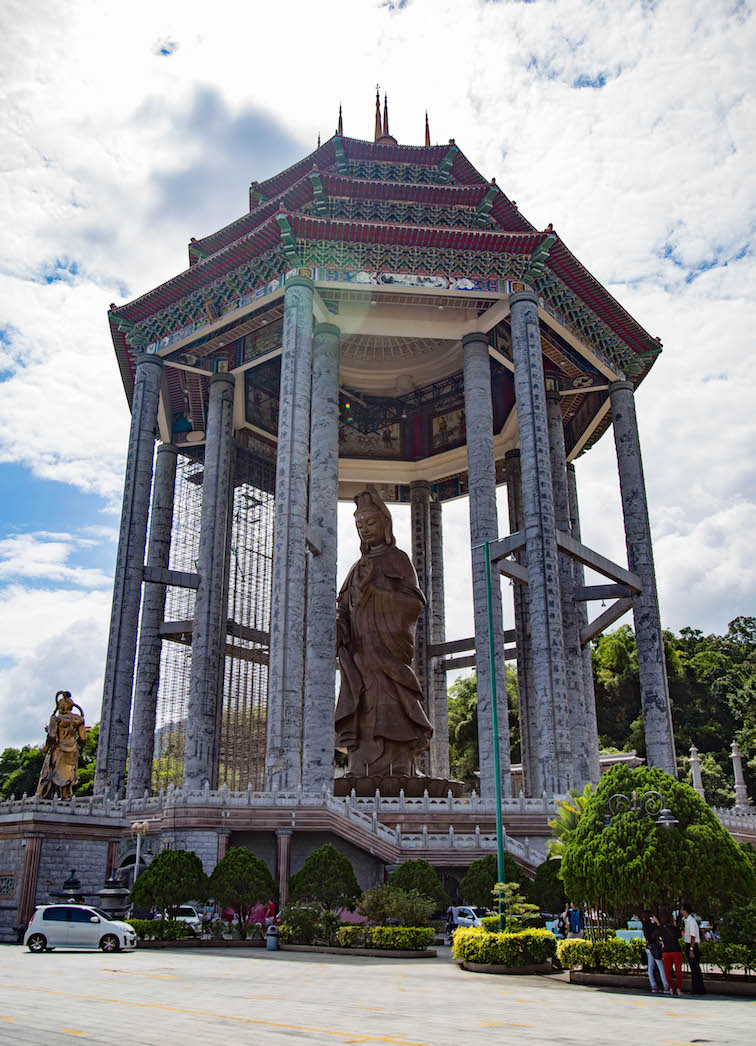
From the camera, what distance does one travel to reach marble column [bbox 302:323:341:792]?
1166 inches

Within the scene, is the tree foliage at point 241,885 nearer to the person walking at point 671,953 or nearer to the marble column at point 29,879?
the marble column at point 29,879

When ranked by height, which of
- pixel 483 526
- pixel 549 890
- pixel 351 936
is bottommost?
pixel 351 936

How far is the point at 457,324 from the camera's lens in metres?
37.8

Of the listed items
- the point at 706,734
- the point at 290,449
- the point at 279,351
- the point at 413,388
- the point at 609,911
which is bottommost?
the point at 609,911

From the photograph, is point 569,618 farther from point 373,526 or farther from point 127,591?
point 127,591

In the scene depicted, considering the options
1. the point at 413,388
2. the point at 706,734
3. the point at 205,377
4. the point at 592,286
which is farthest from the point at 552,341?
the point at 706,734

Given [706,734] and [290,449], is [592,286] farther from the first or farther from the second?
[706,734]

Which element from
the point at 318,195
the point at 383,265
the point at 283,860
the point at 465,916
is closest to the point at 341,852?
the point at 283,860

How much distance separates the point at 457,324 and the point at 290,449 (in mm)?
10727

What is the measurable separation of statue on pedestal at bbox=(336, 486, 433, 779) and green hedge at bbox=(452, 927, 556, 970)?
15.9 meters

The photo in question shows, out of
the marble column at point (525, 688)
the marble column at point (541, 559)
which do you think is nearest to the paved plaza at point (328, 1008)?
the marble column at point (541, 559)

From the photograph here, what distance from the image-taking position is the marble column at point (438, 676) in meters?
44.1

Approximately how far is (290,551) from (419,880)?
38.8ft

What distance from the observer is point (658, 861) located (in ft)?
46.1
